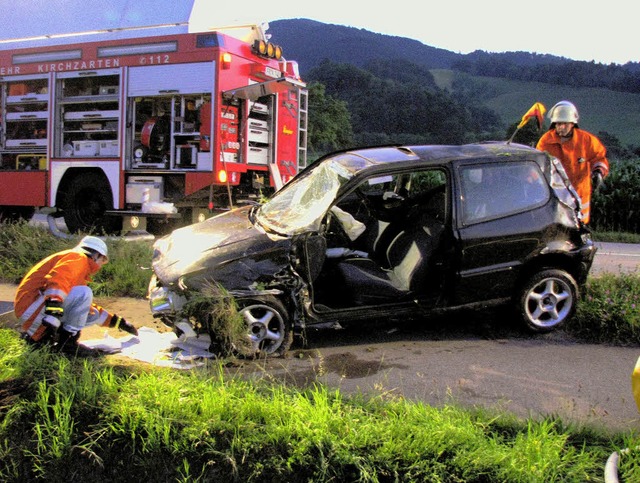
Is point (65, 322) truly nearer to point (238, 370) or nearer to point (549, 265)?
point (238, 370)

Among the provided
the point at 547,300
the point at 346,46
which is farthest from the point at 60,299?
the point at 346,46

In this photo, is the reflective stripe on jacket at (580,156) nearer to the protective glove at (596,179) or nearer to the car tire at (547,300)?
the protective glove at (596,179)

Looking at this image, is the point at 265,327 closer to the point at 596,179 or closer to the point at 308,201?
the point at 308,201

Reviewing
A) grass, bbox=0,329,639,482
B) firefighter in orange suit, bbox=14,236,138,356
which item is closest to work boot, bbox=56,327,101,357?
firefighter in orange suit, bbox=14,236,138,356

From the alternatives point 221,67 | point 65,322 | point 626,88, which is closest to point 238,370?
point 65,322

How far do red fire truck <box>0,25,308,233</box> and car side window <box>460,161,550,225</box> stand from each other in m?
5.23

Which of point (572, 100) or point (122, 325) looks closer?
point (122, 325)

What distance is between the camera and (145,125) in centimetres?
1018

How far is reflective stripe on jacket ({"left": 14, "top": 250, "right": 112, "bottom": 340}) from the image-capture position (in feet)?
14.4

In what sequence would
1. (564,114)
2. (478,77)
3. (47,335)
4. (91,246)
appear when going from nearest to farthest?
(47,335), (91,246), (564,114), (478,77)

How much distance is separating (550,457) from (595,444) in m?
0.44

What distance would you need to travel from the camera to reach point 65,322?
4.58 metres

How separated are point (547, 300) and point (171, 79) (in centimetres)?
703

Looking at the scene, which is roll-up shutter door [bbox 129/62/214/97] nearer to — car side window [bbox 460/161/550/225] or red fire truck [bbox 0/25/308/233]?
red fire truck [bbox 0/25/308/233]
